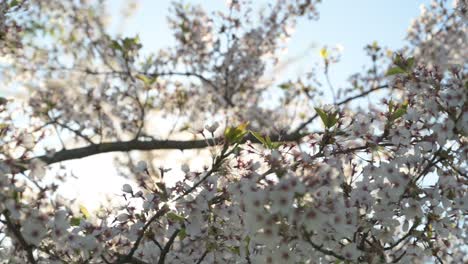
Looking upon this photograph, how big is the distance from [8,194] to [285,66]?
1007cm

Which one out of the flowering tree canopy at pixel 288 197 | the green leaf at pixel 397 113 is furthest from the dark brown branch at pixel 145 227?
the green leaf at pixel 397 113

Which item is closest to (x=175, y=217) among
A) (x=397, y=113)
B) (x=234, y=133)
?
(x=234, y=133)

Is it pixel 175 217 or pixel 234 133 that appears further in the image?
pixel 175 217

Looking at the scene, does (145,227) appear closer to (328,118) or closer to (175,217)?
(175,217)

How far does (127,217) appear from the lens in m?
2.83

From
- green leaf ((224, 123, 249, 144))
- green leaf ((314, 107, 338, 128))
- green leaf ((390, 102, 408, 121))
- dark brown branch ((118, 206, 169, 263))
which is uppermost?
green leaf ((390, 102, 408, 121))

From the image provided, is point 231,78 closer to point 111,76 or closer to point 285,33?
point 285,33

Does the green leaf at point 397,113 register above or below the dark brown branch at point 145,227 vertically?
above

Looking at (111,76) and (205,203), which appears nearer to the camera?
(205,203)

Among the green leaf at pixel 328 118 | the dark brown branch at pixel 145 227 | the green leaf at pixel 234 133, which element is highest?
the green leaf at pixel 328 118

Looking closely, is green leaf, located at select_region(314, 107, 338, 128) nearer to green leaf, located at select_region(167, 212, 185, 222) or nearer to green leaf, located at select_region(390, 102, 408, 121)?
green leaf, located at select_region(390, 102, 408, 121)

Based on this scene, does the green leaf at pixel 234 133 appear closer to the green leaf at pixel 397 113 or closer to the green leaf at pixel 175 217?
the green leaf at pixel 175 217

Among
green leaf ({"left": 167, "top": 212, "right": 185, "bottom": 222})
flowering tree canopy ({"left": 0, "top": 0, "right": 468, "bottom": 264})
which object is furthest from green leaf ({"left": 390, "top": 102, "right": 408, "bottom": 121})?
green leaf ({"left": 167, "top": 212, "right": 185, "bottom": 222})

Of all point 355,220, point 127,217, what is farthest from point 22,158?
point 355,220
